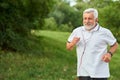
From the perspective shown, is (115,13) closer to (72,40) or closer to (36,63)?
(36,63)

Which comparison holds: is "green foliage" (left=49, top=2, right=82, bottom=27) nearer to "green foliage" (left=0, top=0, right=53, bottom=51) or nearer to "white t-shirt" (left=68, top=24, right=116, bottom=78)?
"green foliage" (left=0, top=0, right=53, bottom=51)

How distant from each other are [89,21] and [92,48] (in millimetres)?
408

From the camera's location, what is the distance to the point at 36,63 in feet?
48.4

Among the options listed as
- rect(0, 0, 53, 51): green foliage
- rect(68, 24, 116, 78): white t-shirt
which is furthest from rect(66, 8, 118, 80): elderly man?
rect(0, 0, 53, 51): green foliage

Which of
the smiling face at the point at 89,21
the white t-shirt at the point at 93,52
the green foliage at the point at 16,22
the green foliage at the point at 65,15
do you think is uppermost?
the green foliage at the point at 65,15

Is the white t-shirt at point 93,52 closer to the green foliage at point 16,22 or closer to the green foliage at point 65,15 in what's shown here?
the green foliage at point 16,22

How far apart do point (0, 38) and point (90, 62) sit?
11.1 m

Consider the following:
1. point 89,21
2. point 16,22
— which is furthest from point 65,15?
point 89,21

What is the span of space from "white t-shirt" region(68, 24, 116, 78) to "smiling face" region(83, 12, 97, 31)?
77 millimetres

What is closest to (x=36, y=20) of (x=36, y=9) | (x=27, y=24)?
(x=36, y=9)

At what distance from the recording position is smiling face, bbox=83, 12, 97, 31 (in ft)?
22.3

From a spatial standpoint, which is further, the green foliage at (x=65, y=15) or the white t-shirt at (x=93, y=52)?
the green foliage at (x=65, y=15)

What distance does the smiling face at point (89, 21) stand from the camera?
6791mm

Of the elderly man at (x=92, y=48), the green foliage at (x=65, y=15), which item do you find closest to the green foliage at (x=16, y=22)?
the elderly man at (x=92, y=48)
